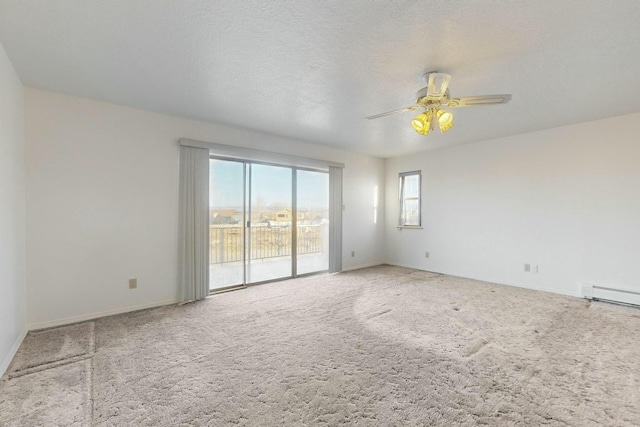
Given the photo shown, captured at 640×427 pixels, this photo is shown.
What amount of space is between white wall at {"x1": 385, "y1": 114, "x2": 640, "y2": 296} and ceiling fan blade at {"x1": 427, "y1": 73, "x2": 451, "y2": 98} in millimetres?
2932

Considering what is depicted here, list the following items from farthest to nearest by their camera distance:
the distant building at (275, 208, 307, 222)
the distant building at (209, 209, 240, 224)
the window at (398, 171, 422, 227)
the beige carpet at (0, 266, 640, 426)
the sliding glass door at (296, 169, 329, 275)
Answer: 1. the window at (398, 171, 422, 227)
2. the sliding glass door at (296, 169, 329, 275)
3. the distant building at (275, 208, 307, 222)
4. the distant building at (209, 209, 240, 224)
5. the beige carpet at (0, 266, 640, 426)

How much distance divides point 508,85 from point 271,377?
11.1 feet

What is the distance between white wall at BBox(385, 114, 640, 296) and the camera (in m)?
3.83

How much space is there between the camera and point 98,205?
333cm

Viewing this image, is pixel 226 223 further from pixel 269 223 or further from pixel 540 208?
pixel 540 208

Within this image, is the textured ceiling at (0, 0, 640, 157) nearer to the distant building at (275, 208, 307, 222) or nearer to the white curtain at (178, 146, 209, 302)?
the white curtain at (178, 146, 209, 302)

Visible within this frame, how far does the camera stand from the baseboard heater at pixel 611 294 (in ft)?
12.2

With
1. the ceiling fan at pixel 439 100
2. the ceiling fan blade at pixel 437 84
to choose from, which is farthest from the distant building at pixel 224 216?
the ceiling fan blade at pixel 437 84

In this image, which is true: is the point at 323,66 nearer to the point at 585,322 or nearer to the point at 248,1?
the point at 248,1

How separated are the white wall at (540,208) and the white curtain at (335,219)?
5.60 feet

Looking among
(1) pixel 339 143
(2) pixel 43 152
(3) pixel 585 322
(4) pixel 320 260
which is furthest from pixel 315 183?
(3) pixel 585 322

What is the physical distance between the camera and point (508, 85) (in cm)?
286

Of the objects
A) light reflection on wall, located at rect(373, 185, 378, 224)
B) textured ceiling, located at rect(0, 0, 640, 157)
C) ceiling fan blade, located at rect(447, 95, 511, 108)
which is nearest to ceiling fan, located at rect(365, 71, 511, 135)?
ceiling fan blade, located at rect(447, 95, 511, 108)

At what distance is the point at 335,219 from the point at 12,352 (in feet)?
14.6
